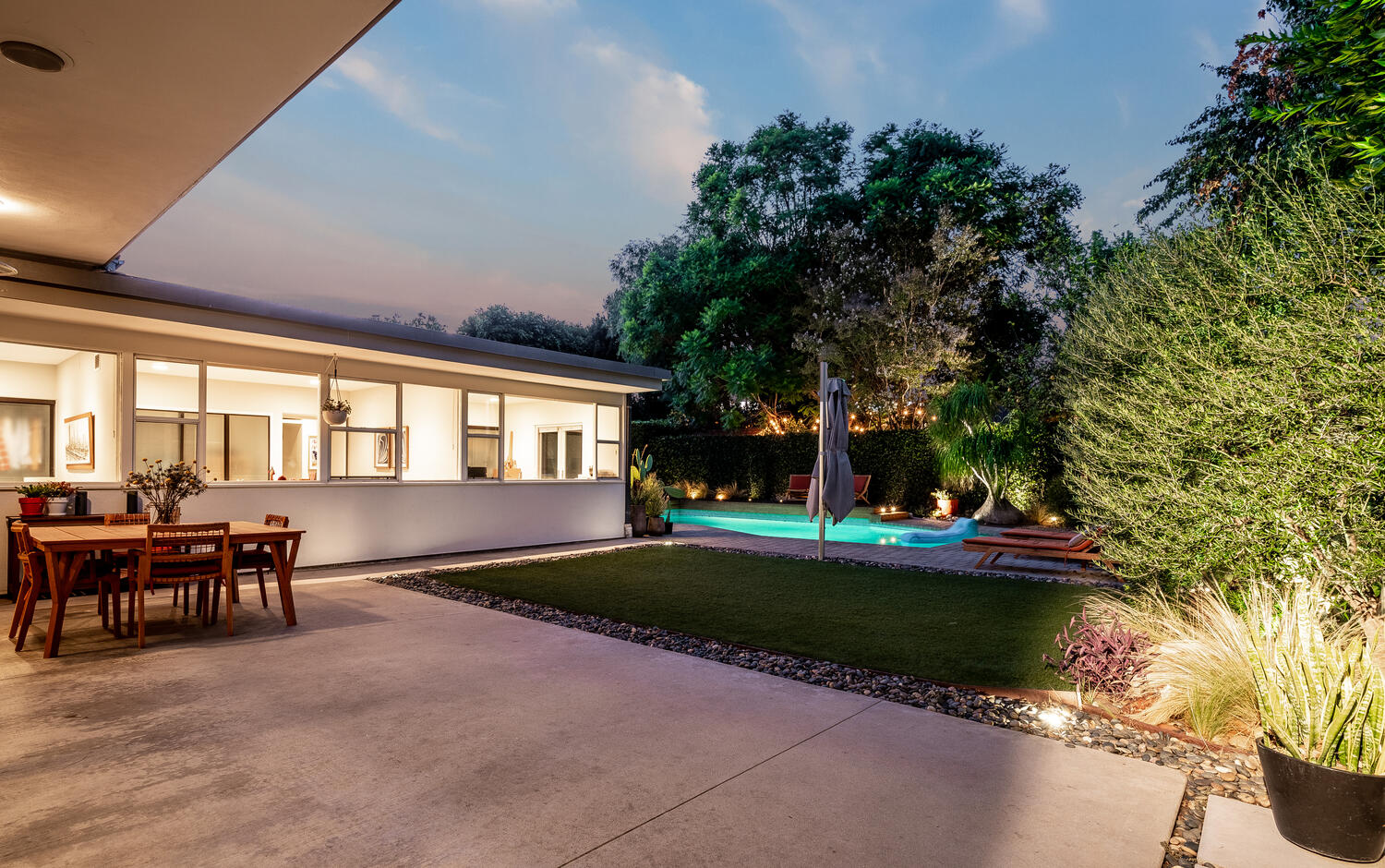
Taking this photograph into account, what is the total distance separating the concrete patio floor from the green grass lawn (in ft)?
3.05

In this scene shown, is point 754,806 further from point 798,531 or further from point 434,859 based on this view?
point 798,531

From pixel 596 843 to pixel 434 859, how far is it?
0.49 meters

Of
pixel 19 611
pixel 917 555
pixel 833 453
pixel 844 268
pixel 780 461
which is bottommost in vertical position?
pixel 917 555

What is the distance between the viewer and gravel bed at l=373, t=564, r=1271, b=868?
8.45 ft

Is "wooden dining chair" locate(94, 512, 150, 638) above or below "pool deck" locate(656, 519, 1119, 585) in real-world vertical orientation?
above

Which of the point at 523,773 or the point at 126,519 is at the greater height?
the point at 126,519

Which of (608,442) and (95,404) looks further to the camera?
(608,442)

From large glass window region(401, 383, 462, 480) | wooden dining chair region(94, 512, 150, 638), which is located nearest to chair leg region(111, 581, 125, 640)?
wooden dining chair region(94, 512, 150, 638)

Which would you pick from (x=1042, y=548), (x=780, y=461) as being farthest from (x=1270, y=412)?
(x=780, y=461)

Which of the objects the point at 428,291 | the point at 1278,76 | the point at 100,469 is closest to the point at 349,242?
the point at 428,291

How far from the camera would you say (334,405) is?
8.16 m

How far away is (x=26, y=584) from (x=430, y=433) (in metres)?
6.18

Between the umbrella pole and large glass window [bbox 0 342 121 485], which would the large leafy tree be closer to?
the umbrella pole

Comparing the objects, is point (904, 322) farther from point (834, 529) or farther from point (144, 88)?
point (144, 88)
